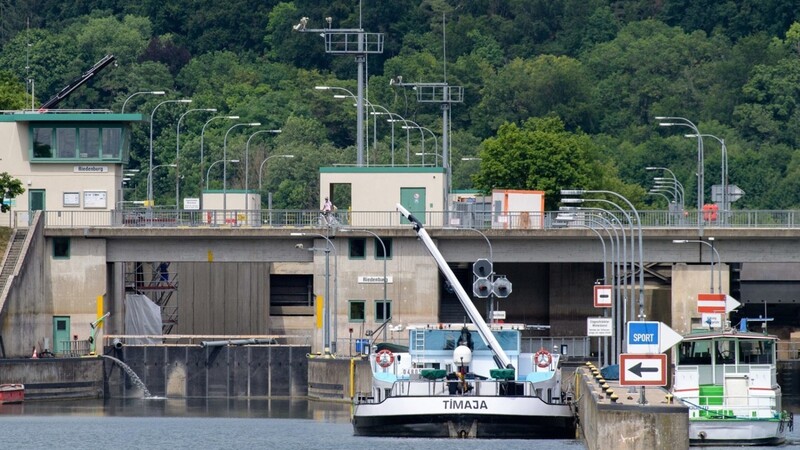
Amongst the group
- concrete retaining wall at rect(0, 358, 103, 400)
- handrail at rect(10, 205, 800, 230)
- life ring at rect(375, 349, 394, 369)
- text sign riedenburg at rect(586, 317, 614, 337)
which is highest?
handrail at rect(10, 205, 800, 230)

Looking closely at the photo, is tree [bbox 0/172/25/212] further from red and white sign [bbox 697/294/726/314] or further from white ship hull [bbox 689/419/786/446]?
white ship hull [bbox 689/419/786/446]

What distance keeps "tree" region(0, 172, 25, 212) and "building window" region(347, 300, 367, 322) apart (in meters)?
17.1

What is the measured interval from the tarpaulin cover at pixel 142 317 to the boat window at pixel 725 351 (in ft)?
170

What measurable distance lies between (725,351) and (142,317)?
54.5 metres

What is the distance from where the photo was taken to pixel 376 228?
347ft

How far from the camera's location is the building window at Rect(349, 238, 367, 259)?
106 meters

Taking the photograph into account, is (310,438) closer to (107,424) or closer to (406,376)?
(406,376)

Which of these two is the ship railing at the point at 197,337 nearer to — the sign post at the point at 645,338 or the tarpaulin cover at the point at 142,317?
the tarpaulin cover at the point at 142,317

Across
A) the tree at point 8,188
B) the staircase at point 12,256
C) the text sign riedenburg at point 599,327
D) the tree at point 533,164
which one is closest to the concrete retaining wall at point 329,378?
the staircase at point 12,256

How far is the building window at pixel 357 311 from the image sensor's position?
106m

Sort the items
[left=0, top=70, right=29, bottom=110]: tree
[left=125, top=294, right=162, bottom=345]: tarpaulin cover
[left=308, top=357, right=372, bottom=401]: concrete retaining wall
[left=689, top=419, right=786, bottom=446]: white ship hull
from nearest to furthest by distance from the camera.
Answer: [left=689, top=419, right=786, bottom=446]: white ship hull → [left=308, top=357, right=372, bottom=401]: concrete retaining wall → [left=125, top=294, right=162, bottom=345]: tarpaulin cover → [left=0, top=70, right=29, bottom=110]: tree

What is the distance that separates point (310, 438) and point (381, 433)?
4.36 metres

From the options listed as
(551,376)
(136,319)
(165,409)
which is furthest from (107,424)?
(136,319)

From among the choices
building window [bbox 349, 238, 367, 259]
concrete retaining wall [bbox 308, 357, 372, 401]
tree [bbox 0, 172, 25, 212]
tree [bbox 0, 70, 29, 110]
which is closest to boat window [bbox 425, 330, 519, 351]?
concrete retaining wall [bbox 308, 357, 372, 401]
